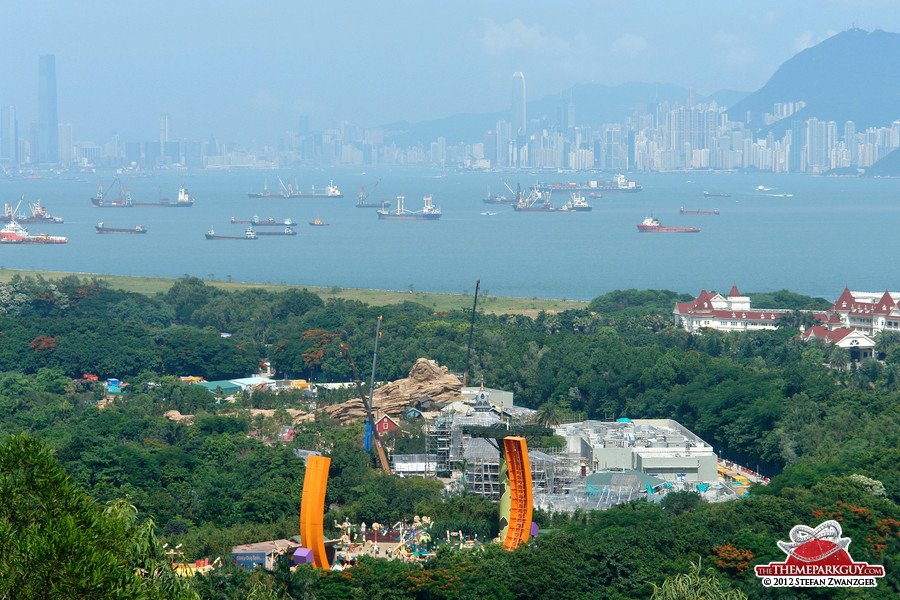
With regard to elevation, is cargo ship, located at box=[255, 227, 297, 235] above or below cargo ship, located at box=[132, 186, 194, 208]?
below

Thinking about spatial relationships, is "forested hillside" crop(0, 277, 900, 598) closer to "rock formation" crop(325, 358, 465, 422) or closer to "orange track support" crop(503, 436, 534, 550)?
"orange track support" crop(503, 436, 534, 550)

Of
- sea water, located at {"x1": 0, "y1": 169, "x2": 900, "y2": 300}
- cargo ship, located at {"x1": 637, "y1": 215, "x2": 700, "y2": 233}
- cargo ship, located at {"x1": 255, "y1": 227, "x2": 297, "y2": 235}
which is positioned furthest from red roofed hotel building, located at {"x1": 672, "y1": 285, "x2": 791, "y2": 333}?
cargo ship, located at {"x1": 255, "y1": 227, "x2": 297, "y2": 235}

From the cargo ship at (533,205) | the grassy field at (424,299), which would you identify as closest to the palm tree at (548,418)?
the grassy field at (424,299)

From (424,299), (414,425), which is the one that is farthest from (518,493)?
(424,299)

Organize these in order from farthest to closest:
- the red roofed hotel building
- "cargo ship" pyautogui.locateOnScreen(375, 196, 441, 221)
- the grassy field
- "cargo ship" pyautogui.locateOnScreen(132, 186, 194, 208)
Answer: "cargo ship" pyautogui.locateOnScreen(132, 186, 194, 208)
"cargo ship" pyautogui.locateOnScreen(375, 196, 441, 221)
the grassy field
the red roofed hotel building

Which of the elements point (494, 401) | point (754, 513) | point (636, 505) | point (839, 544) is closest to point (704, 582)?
point (839, 544)

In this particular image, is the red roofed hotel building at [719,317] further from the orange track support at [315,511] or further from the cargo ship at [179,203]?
the cargo ship at [179,203]
